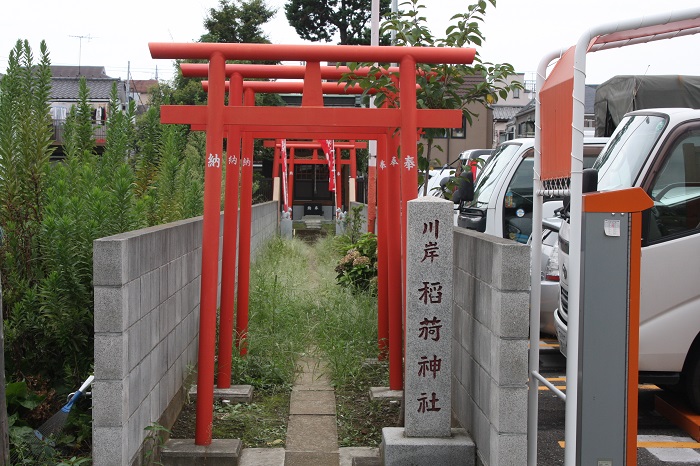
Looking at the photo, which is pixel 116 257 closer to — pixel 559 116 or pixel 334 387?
pixel 559 116

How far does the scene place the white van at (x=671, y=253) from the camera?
6449 millimetres

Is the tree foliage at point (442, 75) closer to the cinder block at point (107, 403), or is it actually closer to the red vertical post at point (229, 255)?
the red vertical post at point (229, 255)

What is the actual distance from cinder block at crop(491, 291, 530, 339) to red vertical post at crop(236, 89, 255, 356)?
3874 millimetres

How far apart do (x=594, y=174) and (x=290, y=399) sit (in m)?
3.78

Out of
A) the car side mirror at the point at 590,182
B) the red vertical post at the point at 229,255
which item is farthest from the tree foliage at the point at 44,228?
the car side mirror at the point at 590,182

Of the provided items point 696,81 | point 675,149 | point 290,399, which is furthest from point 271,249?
point 675,149

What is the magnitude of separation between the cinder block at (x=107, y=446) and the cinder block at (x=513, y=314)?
202 centimetres

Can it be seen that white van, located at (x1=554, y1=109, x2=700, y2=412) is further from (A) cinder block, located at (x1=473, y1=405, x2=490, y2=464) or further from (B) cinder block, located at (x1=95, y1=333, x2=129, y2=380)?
(B) cinder block, located at (x1=95, y1=333, x2=129, y2=380)

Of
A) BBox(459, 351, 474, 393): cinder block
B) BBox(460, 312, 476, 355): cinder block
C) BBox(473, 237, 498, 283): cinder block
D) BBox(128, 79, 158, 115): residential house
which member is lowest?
BBox(459, 351, 474, 393): cinder block

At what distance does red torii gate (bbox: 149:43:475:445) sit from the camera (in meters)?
5.59

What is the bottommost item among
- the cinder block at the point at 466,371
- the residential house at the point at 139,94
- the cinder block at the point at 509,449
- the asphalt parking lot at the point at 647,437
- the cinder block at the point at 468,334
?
the asphalt parking lot at the point at 647,437

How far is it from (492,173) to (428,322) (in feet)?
24.2

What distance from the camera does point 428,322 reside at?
17.0 ft

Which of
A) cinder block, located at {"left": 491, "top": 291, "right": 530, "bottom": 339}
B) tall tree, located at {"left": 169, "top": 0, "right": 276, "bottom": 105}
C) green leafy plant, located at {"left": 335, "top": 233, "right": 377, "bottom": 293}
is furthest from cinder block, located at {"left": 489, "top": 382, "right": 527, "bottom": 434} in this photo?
tall tree, located at {"left": 169, "top": 0, "right": 276, "bottom": 105}
